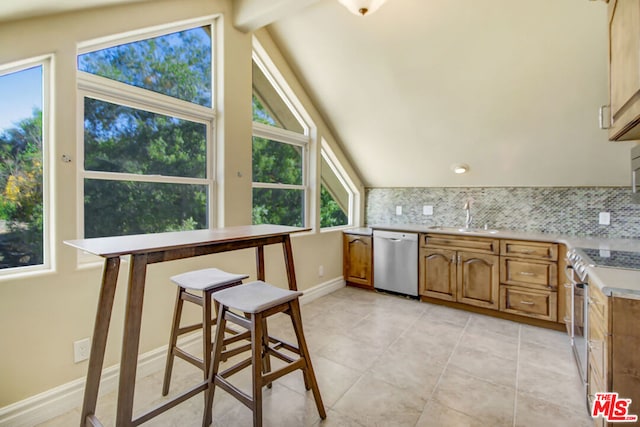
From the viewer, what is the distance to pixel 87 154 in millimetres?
2082

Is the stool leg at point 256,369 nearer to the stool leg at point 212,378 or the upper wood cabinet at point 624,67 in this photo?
the stool leg at point 212,378

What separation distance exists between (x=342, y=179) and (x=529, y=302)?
2621 millimetres

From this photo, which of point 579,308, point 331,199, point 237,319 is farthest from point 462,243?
point 237,319

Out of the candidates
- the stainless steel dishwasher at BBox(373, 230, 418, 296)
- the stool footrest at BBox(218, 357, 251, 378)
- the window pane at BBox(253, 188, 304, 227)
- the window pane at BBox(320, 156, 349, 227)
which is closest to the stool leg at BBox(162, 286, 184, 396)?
the stool footrest at BBox(218, 357, 251, 378)

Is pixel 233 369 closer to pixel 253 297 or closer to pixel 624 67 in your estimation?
pixel 253 297

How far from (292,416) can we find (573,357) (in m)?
2.20

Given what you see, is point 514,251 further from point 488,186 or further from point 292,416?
point 292,416

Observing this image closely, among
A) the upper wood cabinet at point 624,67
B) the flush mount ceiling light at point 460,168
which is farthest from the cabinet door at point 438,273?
the upper wood cabinet at point 624,67

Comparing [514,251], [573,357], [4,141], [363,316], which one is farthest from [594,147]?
[4,141]

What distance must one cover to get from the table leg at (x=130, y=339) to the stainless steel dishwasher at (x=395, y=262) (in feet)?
9.98

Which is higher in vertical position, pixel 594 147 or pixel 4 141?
pixel 594 147

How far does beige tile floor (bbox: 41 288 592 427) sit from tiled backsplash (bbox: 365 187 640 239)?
1.13 metres

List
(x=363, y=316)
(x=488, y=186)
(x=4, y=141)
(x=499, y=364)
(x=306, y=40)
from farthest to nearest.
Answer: (x=488, y=186), (x=363, y=316), (x=306, y=40), (x=499, y=364), (x=4, y=141)

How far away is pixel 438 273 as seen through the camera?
12.0 ft
